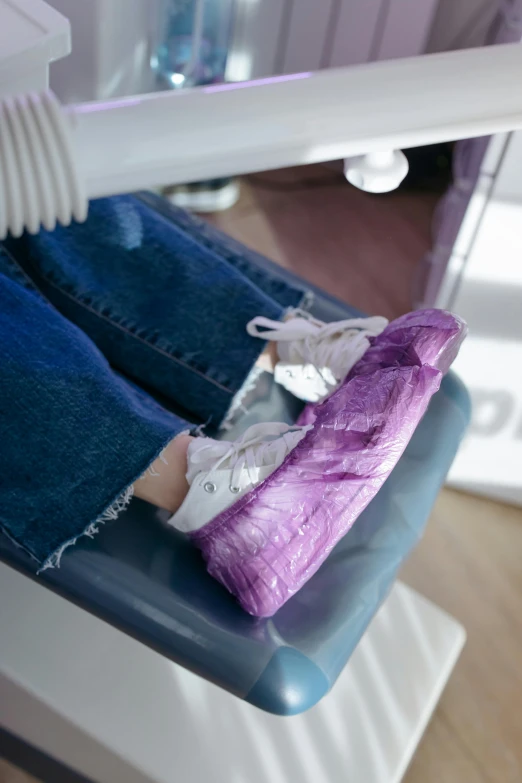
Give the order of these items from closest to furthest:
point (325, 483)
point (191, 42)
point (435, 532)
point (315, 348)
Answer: point (325, 483) < point (315, 348) < point (435, 532) < point (191, 42)

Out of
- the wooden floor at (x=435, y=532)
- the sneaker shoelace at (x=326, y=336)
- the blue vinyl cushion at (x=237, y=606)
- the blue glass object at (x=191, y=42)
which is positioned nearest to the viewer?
the blue vinyl cushion at (x=237, y=606)

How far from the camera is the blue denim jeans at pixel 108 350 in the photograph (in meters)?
0.74

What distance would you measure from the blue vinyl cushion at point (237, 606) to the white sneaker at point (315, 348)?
0.11 meters

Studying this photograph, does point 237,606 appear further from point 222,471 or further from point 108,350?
point 108,350

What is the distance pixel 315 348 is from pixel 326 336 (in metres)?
0.02

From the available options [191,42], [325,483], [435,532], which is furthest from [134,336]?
[191,42]

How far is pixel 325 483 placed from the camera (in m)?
0.71

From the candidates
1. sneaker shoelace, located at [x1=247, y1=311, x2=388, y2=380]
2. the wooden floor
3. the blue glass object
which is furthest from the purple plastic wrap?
the blue glass object

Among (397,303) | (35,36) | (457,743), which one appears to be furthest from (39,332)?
(397,303)

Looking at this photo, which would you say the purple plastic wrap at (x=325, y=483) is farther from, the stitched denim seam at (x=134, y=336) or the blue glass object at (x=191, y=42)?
the blue glass object at (x=191, y=42)

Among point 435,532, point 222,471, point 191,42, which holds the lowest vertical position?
point 435,532

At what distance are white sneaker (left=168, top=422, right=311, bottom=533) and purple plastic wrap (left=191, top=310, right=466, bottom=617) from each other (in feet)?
0.05

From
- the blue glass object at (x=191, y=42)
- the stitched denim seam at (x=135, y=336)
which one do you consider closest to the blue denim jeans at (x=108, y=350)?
the stitched denim seam at (x=135, y=336)

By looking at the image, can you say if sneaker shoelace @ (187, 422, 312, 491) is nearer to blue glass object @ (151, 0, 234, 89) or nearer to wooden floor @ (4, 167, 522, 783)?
wooden floor @ (4, 167, 522, 783)
